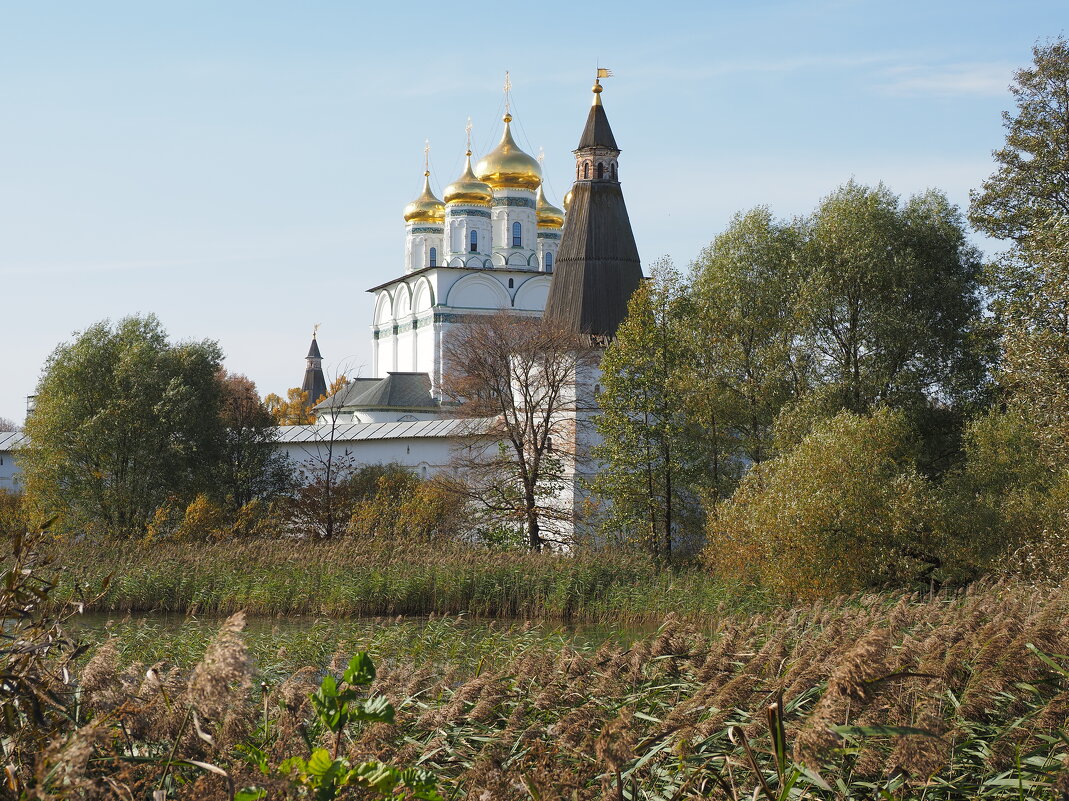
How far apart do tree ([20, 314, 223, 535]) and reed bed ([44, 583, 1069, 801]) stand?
20.9 meters

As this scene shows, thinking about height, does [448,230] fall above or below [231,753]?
above

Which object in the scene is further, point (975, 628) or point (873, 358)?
point (873, 358)

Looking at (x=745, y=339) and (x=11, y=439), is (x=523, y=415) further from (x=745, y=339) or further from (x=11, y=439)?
(x=11, y=439)

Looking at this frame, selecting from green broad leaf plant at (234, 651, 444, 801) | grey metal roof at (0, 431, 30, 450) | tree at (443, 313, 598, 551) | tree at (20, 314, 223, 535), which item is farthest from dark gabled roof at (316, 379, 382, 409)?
green broad leaf plant at (234, 651, 444, 801)

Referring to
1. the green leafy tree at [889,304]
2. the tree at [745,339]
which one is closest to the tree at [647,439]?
the tree at [745,339]

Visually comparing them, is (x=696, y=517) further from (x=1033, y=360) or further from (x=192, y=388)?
(x=192, y=388)

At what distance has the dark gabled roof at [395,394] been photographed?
45.5 metres

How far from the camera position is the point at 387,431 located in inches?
1121

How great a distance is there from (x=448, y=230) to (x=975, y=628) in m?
46.7

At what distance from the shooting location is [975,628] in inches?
209

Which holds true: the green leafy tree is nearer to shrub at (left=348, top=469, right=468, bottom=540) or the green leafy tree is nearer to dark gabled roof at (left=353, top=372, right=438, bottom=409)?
shrub at (left=348, top=469, right=468, bottom=540)

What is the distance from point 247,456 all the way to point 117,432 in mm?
3212

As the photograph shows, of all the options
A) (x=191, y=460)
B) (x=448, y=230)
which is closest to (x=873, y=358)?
(x=191, y=460)

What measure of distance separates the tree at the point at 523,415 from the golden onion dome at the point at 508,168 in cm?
2593
